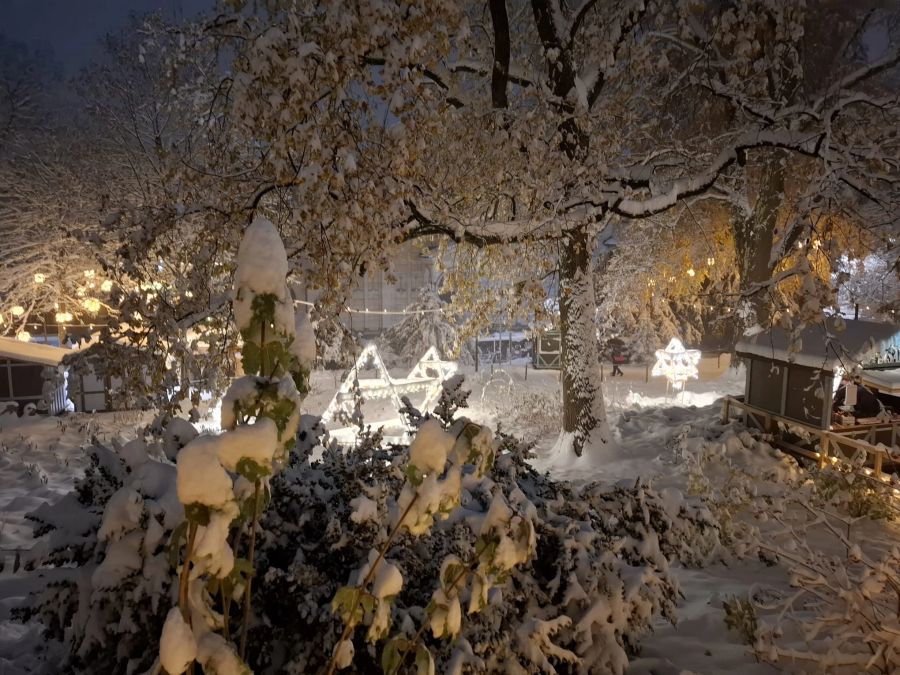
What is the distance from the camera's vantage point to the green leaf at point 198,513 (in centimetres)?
142

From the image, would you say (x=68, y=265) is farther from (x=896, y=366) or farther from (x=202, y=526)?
(x=896, y=366)

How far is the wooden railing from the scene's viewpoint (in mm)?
7078

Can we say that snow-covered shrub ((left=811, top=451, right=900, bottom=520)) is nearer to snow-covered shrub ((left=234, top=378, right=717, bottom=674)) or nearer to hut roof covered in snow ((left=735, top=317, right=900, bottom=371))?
hut roof covered in snow ((left=735, top=317, right=900, bottom=371))

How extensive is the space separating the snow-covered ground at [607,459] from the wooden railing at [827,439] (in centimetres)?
61

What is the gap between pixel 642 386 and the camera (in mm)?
16922

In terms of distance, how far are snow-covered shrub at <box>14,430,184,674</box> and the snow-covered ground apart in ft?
2.16

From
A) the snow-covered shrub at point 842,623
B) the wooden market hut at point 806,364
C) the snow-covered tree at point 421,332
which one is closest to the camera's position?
the snow-covered shrub at point 842,623

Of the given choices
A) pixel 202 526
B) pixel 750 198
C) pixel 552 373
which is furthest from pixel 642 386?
pixel 202 526

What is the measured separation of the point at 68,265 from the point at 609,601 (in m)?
15.4

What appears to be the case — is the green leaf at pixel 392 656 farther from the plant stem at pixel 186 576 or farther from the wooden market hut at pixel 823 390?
the wooden market hut at pixel 823 390

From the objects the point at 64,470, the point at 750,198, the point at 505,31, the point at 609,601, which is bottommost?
the point at 64,470

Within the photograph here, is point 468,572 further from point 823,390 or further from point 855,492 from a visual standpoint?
point 823,390

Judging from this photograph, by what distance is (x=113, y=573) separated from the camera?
7.92 ft

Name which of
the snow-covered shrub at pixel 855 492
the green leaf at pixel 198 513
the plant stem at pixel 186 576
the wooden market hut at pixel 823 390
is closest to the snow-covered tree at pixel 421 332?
the wooden market hut at pixel 823 390
